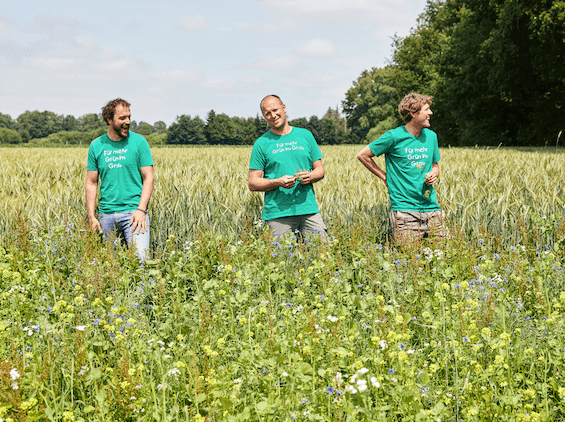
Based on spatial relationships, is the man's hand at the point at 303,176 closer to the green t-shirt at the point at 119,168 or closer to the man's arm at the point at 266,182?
the man's arm at the point at 266,182

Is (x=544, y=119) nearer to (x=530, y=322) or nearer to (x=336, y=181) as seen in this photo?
(x=336, y=181)

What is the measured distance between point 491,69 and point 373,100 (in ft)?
139

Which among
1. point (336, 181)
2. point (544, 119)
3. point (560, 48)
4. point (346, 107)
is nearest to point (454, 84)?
point (544, 119)

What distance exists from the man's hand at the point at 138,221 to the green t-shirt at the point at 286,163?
1068mm

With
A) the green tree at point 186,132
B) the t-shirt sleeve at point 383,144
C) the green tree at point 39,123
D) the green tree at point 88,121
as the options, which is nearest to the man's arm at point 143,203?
the t-shirt sleeve at point 383,144

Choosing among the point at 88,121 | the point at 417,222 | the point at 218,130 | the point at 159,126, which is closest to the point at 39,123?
the point at 88,121

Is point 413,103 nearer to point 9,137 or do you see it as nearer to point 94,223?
point 94,223

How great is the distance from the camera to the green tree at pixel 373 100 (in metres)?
58.0

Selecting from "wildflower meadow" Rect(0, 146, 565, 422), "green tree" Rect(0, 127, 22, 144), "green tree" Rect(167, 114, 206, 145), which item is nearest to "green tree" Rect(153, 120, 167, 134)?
"green tree" Rect(0, 127, 22, 144)

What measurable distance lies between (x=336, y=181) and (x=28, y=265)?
13.5 feet

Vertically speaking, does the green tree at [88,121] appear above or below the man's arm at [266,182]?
above

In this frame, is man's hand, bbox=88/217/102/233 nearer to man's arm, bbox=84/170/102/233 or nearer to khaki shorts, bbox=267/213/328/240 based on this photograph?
man's arm, bbox=84/170/102/233

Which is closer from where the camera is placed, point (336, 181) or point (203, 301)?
point (203, 301)

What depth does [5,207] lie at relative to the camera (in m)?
4.67
